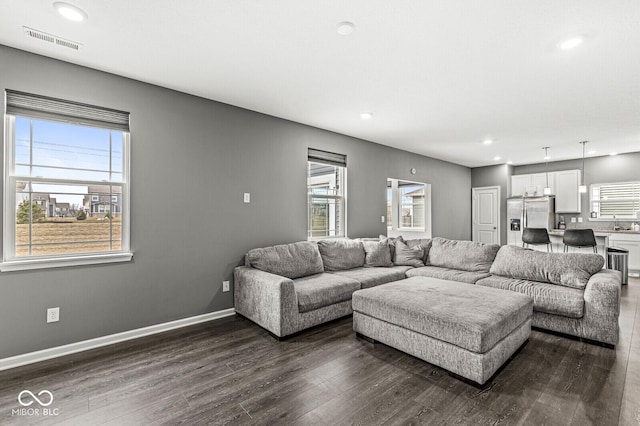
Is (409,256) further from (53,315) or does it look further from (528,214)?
(528,214)

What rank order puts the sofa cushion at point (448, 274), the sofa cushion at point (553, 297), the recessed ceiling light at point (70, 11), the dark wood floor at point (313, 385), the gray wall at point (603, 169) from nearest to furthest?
the dark wood floor at point (313, 385) < the recessed ceiling light at point (70, 11) < the sofa cushion at point (553, 297) < the sofa cushion at point (448, 274) < the gray wall at point (603, 169)

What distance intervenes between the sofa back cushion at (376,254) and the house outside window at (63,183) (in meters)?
2.99

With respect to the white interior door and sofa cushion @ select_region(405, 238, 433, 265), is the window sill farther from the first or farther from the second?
the white interior door

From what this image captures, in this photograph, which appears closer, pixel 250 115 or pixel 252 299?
pixel 252 299

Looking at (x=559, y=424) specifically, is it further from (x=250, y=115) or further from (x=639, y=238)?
(x=639, y=238)

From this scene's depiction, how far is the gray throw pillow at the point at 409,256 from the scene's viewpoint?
179 inches

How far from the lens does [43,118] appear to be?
259 cm

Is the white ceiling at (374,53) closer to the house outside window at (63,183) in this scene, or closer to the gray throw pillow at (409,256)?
the house outside window at (63,183)

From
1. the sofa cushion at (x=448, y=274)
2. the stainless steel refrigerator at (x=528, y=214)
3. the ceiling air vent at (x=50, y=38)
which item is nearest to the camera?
the ceiling air vent at (x=50, y=38)

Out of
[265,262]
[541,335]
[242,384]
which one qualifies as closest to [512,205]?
[541,335]

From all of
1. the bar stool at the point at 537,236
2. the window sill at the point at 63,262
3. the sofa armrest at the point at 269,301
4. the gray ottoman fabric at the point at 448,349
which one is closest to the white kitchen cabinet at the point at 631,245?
the bar stool at the point at 537,236

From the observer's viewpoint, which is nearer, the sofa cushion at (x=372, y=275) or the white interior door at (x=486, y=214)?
the sofa cushion at (x=372, y=275)

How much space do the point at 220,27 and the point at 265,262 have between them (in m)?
2.33

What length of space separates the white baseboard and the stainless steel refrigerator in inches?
282
